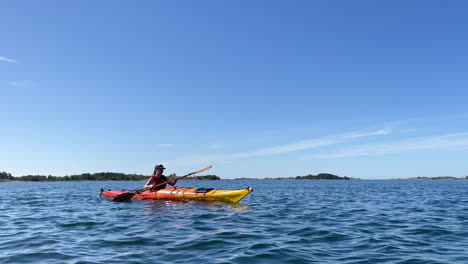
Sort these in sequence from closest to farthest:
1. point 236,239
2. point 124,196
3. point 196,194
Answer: point 236,239 < point 196,194 < point 124,196

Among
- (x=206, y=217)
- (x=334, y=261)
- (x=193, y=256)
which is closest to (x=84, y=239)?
(x=193, y=256)

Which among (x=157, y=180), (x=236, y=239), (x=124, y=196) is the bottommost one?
(x=236, y=239)

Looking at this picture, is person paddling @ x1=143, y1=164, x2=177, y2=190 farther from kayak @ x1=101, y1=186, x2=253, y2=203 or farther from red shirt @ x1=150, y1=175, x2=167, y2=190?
kayak @ x1=101, y1=186, x2=253, y2=203

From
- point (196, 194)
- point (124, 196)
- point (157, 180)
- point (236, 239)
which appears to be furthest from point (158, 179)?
point (236, 239)

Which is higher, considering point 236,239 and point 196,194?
point 196,194

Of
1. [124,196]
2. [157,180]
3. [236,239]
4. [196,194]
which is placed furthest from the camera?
[157,180]

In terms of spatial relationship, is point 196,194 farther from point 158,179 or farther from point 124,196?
point 124,196

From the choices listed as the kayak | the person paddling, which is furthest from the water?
the person paddling

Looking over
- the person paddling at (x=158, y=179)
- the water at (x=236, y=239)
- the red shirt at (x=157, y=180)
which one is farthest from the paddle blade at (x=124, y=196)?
the water at (x=236, y=239)

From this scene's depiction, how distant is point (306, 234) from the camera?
8.97 m

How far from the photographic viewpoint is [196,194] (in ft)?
58.7

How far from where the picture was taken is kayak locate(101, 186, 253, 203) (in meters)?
16.9

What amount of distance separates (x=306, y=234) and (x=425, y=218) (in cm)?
635

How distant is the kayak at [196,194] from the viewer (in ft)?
55.4
